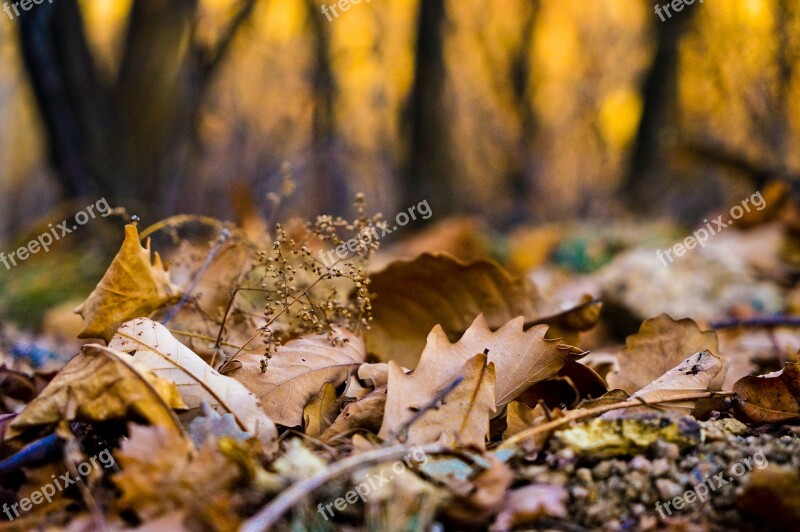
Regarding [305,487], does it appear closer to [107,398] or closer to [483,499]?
[483,499]

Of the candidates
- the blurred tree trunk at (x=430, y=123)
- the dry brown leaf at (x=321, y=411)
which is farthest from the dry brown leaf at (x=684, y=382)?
the blurred tree trunk at (x=430, y=123)

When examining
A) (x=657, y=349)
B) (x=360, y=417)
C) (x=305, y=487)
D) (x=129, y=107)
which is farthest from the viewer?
(x=129, y=107)

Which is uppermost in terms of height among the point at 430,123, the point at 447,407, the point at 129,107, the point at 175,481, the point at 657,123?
the point at 129,107

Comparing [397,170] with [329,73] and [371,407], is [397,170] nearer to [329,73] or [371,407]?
[329,73]

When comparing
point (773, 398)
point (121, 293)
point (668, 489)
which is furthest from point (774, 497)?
point (121, 293)

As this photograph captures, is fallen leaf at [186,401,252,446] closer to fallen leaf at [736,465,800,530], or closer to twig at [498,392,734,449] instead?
twig at [498,392,734,449]

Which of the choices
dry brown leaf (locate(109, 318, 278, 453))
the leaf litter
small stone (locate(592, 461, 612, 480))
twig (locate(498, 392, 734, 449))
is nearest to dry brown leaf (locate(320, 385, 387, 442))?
the leaf litter

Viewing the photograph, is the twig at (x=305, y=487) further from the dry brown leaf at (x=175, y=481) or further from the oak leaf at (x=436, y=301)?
the oak leaf at (x=436, y=301)
